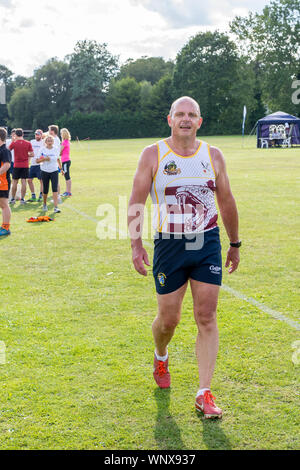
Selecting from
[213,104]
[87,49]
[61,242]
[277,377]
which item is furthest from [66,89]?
[277,377]

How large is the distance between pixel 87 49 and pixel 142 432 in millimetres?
103700

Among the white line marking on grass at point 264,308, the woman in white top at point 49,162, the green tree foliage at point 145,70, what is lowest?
the white line marking on grass at point 264,308

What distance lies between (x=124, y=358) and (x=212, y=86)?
79896 millimetres

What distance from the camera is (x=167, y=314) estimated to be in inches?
149

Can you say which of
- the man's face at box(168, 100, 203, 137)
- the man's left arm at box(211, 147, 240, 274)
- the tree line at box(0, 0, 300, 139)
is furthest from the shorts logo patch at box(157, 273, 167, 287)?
the tree line at box(0, 0, 300, 139)

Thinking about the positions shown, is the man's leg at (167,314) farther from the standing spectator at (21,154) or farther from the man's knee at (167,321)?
the standing spectator at (21,154)

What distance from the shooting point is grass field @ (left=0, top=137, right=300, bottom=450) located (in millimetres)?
3473

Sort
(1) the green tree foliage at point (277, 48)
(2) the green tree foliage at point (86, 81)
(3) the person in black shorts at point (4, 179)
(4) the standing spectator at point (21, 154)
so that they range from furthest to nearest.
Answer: (2) the green tree foliage at point (86, 81), (1) the green tree foliage at point (277, 48), (4) the standing spectator at point (21, 154), (3) the person in black shorts at point (4, 179)

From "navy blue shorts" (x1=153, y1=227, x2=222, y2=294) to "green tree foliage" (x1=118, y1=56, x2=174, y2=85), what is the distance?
349 ft

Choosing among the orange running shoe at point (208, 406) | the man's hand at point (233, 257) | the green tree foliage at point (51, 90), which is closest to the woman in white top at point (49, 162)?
the man's hand at point (233, 257)

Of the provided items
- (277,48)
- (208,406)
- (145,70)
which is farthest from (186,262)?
(145,70)

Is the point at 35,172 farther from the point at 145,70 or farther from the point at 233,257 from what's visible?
the point at 145,70

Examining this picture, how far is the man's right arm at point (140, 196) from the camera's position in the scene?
370 centimetres

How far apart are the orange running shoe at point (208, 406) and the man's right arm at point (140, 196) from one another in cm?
97
